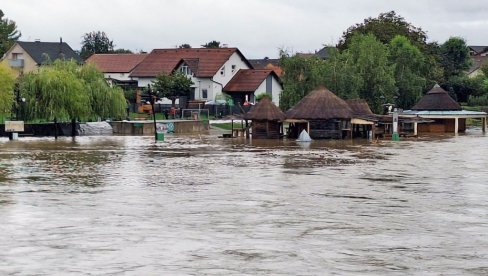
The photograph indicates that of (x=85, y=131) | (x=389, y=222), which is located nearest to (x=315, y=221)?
(x=389, y=222)

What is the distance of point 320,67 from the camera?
67.7 m

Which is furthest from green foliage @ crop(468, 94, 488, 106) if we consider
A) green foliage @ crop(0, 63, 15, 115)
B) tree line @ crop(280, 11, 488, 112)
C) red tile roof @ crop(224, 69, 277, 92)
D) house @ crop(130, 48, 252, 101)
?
green foliage @ crop(0, 63, 15, 115)

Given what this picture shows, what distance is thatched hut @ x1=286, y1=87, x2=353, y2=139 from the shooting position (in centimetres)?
5775

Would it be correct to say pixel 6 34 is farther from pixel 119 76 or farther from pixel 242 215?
pixel 242 215

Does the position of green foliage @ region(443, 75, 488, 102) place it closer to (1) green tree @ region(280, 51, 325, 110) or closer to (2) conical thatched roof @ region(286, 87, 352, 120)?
(1) green tree @ region(280, 51, 325, 110)

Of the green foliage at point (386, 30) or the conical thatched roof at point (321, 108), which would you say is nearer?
the conical thatched roof at point (321, 108)

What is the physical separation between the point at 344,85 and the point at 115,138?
18833mm

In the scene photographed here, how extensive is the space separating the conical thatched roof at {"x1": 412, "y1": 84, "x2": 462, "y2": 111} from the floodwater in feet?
97.5

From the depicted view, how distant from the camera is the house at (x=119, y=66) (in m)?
87.8

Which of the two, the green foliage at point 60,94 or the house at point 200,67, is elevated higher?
the house at point 200,67

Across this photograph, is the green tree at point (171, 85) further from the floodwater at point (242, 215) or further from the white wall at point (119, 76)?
the floodwater at point (242, 215)

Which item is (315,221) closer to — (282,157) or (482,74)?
(282,157)

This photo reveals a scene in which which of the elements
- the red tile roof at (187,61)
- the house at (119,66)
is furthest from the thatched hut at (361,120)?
Answer: the house at (119,66)

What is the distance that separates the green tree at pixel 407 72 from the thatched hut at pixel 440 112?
4825mm
